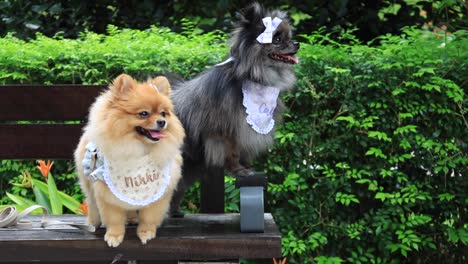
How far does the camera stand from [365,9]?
16.9 ft

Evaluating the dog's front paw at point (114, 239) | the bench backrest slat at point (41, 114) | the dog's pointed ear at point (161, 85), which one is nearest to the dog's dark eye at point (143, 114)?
the dog's pointed ear at point (161, 85)

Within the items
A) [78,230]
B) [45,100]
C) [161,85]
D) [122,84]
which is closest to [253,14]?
[161,85]

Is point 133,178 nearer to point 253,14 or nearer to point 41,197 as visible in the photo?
point 253,14

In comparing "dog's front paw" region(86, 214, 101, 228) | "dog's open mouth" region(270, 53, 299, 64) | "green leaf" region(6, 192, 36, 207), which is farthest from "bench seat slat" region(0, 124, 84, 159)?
"dog's open mouth" region(270, 53, 299, 64)

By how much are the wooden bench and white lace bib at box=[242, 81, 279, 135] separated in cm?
42

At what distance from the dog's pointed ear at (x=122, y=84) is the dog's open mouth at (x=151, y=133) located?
138 millimetres

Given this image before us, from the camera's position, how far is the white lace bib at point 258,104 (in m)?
2.62

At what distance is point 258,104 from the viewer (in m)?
2.63

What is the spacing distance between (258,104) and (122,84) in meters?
0.55

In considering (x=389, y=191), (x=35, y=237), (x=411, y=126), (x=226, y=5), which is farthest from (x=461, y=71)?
(x=35, y=237)

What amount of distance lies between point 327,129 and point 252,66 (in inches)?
50.4

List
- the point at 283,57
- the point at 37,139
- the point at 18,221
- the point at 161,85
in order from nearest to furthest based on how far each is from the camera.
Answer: the point at 161,85
the point at 283,57
the point at 18,221
the point at 37,139

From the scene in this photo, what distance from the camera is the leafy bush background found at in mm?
3701

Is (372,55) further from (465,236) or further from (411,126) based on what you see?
(465,236)
